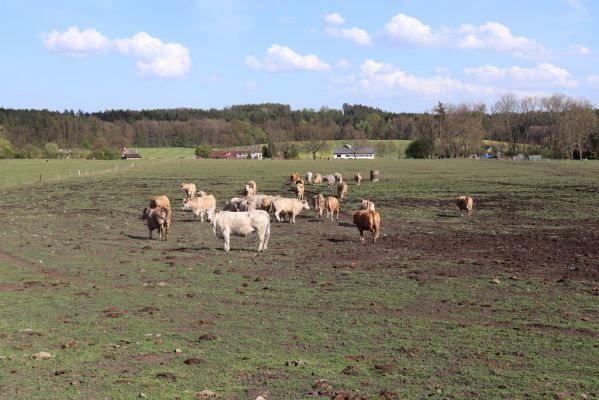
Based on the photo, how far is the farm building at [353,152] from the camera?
7151 inches

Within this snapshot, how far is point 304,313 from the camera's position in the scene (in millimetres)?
14039

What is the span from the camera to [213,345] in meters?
11.6

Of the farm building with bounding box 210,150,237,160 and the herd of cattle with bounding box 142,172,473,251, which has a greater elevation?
the farm building with bounding box 210,150,237,160

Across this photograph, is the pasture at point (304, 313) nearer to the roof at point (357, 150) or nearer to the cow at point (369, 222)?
the cow at point (369, 222)

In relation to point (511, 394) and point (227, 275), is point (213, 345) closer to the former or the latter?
point (511, 394)

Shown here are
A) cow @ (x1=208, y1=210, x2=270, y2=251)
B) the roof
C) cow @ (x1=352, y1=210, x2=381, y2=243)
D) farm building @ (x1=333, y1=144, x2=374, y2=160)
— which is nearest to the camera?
cow @ (x1=208, y1=210, x2=270, y2=251)

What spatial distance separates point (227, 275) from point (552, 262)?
1065 cm

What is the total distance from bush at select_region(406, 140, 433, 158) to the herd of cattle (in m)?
102

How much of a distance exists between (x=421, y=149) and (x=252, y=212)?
412 ft

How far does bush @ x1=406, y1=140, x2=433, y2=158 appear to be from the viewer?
143000 mm

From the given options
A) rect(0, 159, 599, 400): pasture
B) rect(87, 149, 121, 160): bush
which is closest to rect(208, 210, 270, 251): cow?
rect(0, 159, 599, 400): pasture

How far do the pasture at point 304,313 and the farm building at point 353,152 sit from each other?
152 meters

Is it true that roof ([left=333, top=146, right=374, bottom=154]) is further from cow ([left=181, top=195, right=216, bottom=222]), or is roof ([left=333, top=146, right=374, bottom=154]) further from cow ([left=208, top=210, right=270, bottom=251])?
cow ([left=208, top=210, right=270, bottom=251])

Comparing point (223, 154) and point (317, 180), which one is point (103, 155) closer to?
point (223, 154)
